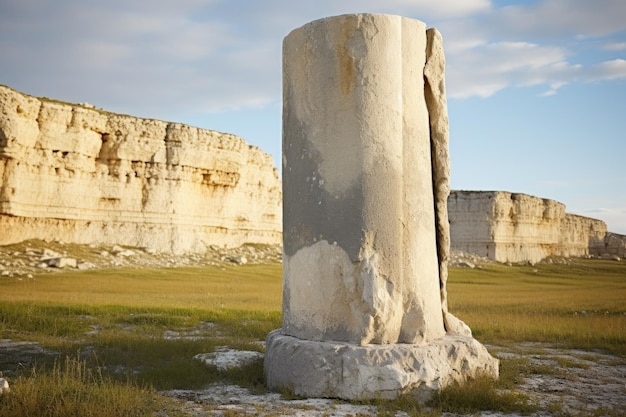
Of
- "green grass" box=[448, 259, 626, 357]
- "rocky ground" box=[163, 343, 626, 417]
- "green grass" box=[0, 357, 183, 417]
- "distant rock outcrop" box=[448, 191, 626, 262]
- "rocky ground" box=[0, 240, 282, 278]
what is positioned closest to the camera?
"green grass" box=[0, 357, 183, 417]

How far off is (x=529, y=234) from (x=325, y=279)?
5693 cm

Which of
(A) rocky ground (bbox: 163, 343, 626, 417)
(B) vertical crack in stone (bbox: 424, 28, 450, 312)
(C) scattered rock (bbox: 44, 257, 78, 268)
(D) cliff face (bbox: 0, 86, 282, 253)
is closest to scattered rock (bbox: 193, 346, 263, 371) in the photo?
(A) rocky ground (bbox: 163, 343, 626, 417)

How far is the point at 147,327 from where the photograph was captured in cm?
1062

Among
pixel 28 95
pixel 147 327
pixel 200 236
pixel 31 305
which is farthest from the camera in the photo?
pixel 200 236

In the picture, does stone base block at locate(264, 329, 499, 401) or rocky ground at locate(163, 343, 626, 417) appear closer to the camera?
rocky ground at locate(163, 343, 626, 417)

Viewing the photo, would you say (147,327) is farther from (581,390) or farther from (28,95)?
(28,95)

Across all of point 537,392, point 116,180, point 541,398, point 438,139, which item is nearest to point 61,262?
point 116,180

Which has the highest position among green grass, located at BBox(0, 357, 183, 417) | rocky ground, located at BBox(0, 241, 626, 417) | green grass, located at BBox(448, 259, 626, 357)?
green grass, located at BBox(0, 357, 183, 417)

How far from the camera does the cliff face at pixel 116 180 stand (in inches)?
1147

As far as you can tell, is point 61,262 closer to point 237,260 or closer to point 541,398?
point 237,260

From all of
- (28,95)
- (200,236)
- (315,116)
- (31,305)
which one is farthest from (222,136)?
(315,116)

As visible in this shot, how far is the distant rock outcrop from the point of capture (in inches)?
2149

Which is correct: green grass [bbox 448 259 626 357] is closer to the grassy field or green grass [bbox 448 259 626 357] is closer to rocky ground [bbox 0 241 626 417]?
the grassy field

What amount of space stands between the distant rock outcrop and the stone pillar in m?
48.0
